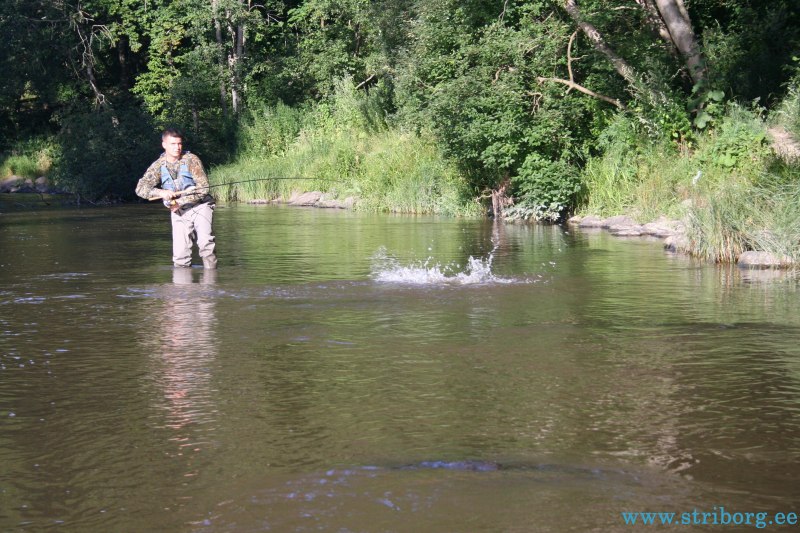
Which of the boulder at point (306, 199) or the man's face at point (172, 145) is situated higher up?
the man's face at point (172, 145)

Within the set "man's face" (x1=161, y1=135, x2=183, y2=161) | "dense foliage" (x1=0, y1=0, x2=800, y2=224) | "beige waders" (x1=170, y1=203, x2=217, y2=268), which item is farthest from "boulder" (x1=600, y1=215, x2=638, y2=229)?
"man's face" (x1=161, y1=135, x2=183, y2=161)

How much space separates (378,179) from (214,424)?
944 inches

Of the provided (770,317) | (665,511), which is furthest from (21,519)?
(770,317)

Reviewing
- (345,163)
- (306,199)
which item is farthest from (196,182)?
(345,163)

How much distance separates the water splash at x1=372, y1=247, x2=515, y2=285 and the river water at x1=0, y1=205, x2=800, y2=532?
0.07 meters

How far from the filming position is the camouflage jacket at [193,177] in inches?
560

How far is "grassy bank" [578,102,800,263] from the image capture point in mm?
14922

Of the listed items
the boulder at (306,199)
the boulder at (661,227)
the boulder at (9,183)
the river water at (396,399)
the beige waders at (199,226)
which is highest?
the boulder at (9,183)

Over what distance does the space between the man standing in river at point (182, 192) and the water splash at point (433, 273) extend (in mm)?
2359

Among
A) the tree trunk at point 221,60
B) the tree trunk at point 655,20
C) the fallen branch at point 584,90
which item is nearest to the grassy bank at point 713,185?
the fallen branch at point 584,90

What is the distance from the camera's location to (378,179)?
1196 inches

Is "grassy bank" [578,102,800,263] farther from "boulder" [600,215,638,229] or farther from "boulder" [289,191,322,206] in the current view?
"boulder" [289,191,322,206]

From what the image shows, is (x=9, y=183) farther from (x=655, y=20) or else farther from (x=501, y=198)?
(x=655, y=20)

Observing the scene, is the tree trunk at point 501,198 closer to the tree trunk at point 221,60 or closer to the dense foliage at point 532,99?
the dense foliage at point 532,99
